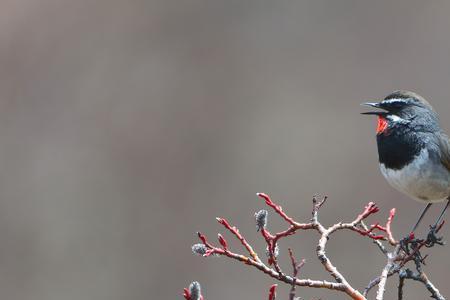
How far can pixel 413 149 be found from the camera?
245 inches

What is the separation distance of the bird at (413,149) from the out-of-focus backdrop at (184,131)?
581cm

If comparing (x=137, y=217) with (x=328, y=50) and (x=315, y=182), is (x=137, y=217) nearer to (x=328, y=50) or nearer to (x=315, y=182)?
(x=315, y=182)

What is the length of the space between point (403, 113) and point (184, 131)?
33.2 ft

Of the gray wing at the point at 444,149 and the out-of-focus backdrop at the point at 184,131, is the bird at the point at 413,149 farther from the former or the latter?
the out-of-focus backdrop at the point at 184,131

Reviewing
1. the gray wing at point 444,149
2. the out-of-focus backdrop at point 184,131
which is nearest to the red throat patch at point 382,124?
the gray wing at point 444,149

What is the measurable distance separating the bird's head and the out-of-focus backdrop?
5.82m

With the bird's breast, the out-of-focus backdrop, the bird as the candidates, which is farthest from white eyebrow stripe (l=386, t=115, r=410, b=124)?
the out-of-focus backdrop

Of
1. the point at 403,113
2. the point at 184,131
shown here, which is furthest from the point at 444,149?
the point at 184,131

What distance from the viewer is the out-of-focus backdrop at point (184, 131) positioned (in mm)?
14047

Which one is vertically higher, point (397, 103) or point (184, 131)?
point (184, 131)

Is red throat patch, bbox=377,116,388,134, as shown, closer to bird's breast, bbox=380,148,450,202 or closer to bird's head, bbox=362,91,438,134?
bird's head, bbox=362,91,438,134

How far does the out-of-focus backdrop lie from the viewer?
14.0 metres

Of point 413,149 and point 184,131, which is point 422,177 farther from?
point 184,131

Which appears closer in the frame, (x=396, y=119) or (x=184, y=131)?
(x=396, y=119)
